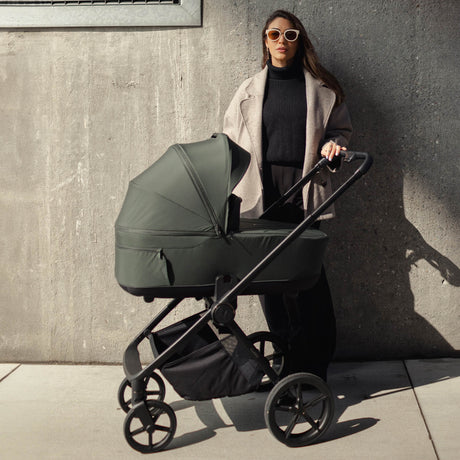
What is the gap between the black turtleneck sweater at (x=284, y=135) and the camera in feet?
12.7

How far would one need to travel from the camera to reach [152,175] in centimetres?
325

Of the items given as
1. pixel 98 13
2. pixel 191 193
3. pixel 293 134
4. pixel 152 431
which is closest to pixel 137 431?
pixel 152 431

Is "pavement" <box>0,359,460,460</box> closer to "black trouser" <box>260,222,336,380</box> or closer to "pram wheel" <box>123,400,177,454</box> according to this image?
"pram wheel" <box>123,400,177,454</box>

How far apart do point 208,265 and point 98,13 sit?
1936 millimetres

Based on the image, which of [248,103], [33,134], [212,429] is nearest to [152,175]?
[248,103]

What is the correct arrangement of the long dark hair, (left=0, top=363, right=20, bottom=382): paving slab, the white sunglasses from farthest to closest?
(left=0, top=363, right=20, bottom=382): paving slab < the long dark hair < the white sunglasses

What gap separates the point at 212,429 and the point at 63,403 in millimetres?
845

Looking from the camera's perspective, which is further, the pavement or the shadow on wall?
the shadow on wall

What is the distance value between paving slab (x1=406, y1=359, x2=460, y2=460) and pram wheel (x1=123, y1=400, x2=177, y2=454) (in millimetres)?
1136

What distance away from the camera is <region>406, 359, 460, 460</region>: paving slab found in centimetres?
335

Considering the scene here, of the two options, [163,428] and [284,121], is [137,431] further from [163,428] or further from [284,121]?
[284,121]

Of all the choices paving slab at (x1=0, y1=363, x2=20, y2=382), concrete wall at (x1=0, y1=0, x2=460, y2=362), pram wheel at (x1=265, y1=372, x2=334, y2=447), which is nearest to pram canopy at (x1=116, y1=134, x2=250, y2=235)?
pram wheel at (x1=265, y1=372, x2=334, y2=447)

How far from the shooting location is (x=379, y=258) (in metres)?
4.45

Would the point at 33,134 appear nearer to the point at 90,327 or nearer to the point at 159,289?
the point at 90,327
